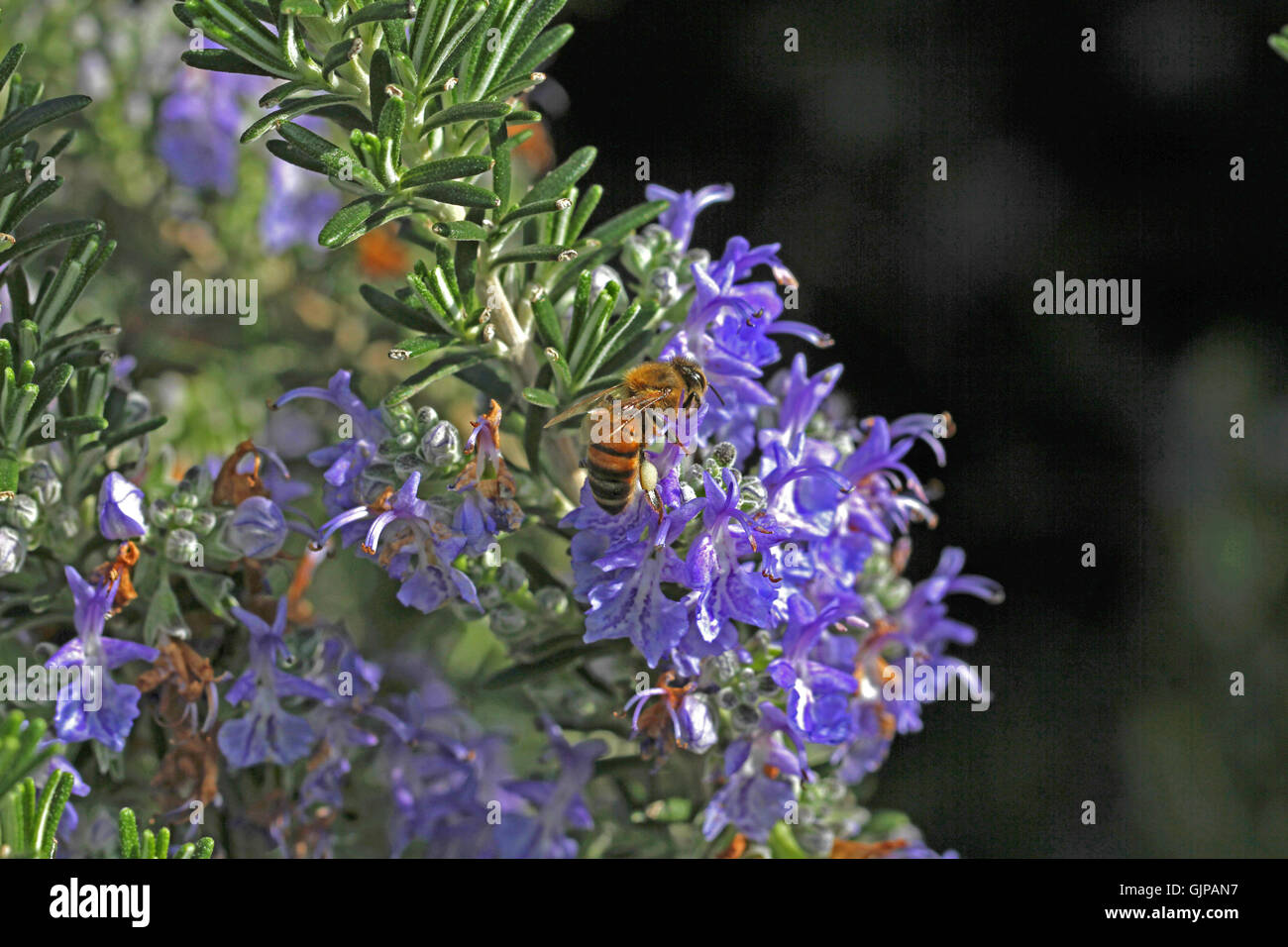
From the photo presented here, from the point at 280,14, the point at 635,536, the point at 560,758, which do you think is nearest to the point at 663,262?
the point at 635,536

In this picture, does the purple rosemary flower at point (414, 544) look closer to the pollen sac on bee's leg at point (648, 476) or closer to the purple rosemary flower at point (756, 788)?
the pollen sac on bee's leg at point (648, 476)

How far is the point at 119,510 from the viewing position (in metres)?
1.17

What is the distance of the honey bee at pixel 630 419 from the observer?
1.09 metres

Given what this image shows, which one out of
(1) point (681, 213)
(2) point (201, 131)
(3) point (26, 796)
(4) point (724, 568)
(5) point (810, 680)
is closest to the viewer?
(3) point (26, 796)

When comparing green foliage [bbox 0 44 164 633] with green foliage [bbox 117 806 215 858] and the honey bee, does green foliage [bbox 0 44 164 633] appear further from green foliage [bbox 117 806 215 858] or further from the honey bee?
the honey bee

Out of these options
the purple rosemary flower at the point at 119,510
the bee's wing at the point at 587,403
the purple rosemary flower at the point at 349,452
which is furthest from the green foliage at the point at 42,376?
the bee's wing at the point at 587,403

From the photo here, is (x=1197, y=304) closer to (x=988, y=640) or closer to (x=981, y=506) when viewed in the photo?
(x=981, y=506)

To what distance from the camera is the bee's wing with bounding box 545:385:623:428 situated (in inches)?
44.0

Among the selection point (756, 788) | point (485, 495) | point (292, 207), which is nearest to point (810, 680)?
point (756, 788)

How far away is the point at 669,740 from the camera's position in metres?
1.24

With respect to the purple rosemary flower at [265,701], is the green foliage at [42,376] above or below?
above

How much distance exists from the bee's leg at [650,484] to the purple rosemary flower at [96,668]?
0.51 meters

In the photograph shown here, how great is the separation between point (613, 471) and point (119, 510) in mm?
490

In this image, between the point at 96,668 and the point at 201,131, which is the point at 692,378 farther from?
the point at 201,131
